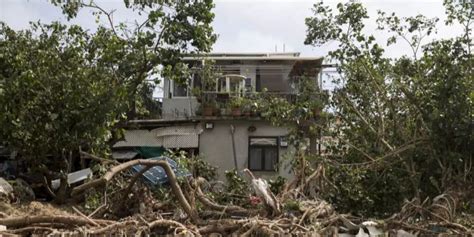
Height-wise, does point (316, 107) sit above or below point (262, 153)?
above

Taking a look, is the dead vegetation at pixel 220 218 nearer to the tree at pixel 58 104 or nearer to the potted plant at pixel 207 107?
the tree at pixel 58 104

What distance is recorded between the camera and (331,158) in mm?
11312

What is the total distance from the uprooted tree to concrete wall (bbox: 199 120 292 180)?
5506mm

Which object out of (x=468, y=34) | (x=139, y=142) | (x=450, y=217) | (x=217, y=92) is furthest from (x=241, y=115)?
(x=450, y=217)

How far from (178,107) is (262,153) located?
2932mm

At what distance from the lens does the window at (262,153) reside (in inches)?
667

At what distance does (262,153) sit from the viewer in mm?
17125

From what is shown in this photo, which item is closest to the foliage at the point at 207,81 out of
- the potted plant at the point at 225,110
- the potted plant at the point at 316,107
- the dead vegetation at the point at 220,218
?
the potted plant at the point at 225,110

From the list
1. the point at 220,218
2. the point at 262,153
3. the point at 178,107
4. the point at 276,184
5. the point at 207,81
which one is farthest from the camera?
the point at 178,107

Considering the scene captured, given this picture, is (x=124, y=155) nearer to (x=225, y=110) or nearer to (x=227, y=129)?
(x=227, y=129)

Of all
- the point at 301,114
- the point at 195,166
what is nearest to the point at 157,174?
the point at 195,166

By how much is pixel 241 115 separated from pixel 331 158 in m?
5.50

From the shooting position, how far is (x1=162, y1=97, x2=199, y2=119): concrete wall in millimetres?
17578

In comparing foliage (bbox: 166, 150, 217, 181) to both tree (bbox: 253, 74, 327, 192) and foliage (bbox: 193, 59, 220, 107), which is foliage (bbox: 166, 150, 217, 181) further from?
foliage (bbox: 193, 59, 220, 107)
